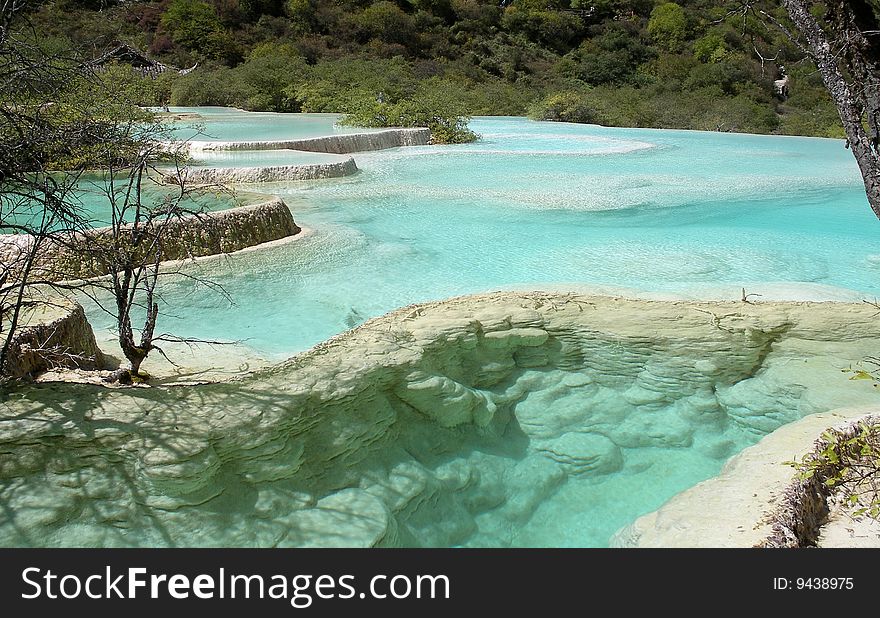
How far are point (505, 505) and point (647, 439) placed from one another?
0.80 meters

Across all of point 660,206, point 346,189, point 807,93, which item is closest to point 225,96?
point 346,189

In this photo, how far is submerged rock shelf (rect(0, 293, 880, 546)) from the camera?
2.41 metres

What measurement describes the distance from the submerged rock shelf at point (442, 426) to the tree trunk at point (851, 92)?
3.83ft

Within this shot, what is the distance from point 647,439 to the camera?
3.42 metres

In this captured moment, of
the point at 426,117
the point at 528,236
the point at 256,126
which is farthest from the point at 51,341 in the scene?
the point at 426,117

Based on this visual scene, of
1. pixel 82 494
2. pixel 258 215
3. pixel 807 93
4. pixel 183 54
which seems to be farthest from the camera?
pixel 183 54

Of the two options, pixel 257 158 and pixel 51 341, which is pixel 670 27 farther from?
pixel 51 341

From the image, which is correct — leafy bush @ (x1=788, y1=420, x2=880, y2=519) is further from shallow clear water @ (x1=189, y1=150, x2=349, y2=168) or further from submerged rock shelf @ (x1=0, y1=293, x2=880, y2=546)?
shallow clear water @ (x1=189, y1=150, x2=349, y2=168)

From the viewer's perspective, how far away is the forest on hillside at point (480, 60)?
20875mm

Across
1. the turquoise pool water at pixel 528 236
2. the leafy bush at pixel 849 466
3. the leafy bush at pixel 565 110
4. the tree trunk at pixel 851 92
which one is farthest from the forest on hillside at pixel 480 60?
the leafy bush at pixel 849 466

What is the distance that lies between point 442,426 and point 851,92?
1911mm

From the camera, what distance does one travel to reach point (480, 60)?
102 feet

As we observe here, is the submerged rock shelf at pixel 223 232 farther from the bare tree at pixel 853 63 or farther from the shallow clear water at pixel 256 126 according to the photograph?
the shallow clear water at pixel 256 126
